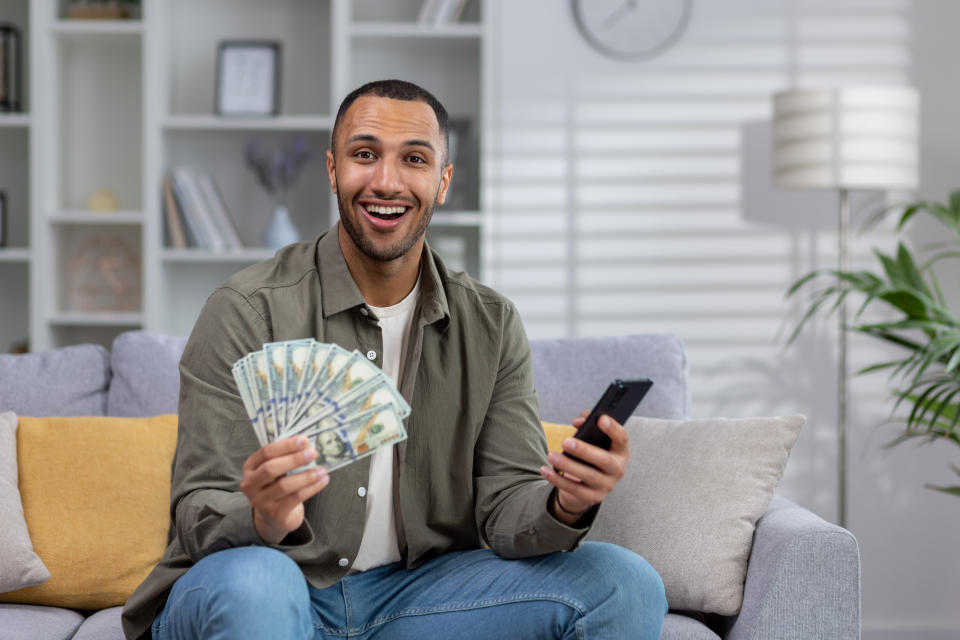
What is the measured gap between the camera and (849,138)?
2820mm

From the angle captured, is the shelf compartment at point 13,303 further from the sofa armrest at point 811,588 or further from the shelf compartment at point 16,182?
the sofa armrest at point 811,588

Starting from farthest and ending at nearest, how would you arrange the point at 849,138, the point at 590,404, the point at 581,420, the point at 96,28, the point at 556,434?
the point at 96,28 < the point at 849,138 < the point at 590,404 < the point at 556,434 < the point at 581,420

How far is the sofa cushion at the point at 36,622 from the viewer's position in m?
1.74

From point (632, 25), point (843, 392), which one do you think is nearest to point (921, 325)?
point (843, 392)

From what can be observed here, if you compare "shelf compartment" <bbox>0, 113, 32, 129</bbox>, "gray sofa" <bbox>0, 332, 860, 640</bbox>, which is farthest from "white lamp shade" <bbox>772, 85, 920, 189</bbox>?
"shelf compartment" <bbox>0, 113, 32, 129</bbox>

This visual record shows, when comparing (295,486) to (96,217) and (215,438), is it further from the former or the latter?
(96,217)

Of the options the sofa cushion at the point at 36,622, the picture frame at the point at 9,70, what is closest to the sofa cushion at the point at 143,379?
the sofa cushion at the point at 36,622

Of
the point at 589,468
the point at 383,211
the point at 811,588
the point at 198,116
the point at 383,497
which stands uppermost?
the point at 198,116

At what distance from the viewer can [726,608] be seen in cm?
183

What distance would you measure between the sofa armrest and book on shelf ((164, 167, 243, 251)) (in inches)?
81.8

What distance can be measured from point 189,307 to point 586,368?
1.65m

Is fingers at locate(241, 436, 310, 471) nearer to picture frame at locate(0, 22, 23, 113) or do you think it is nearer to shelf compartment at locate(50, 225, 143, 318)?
shelf compartment at locate(50, 225, 143, 318)

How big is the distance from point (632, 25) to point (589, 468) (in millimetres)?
2252

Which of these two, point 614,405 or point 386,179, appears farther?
point 386,179
